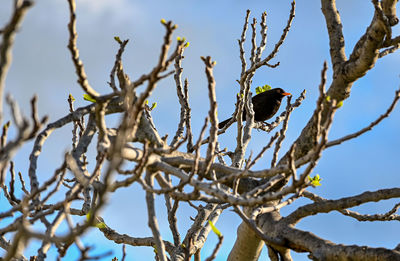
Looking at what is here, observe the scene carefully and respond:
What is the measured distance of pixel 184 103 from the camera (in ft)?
17.5

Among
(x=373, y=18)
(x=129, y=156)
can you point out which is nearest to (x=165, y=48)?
(x=129, y=156)

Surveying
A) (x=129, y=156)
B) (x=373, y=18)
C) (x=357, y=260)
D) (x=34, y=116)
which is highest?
(x=373, y=18)

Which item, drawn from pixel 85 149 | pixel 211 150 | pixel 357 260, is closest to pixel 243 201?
pixel 211 150

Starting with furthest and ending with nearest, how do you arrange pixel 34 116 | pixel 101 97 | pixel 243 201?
pixel 101 97 → pixel 243 201 → pixel 34 116

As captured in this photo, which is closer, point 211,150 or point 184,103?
point 211,150

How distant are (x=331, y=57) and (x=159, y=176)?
7.92 feet

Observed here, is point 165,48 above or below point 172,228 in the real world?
below

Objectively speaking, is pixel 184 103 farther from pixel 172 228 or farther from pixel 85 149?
pixel 85 149

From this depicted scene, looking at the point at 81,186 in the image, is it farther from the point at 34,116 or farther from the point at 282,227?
the point at 282,227

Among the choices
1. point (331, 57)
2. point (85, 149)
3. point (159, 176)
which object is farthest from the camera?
point (331, 57)

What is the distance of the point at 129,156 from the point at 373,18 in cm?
276

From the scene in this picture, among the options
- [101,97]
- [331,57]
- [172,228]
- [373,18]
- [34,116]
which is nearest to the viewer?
[34,116]

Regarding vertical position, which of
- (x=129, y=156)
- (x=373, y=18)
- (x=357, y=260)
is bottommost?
(x=357, y=260)

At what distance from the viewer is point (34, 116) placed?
2.57 metres
